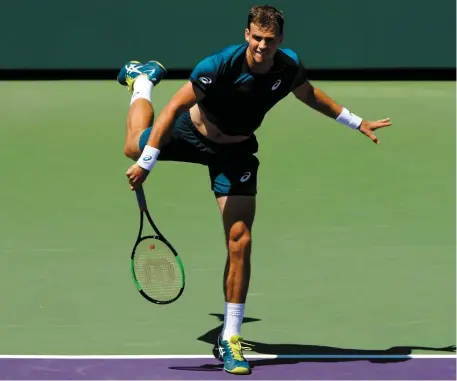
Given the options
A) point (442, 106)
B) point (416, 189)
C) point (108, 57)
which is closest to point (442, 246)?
point (416, 189)

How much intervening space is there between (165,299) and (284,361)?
87 centimetres

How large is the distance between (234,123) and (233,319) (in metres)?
1.22

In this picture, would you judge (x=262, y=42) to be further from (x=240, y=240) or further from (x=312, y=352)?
(x=312, y=352)

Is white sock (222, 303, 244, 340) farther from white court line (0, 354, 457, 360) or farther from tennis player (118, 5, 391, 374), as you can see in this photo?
white court line (0, 354, 457, 360)

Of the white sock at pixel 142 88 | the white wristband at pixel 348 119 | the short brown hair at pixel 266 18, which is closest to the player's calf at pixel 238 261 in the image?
the white wristband at pixel 348 119

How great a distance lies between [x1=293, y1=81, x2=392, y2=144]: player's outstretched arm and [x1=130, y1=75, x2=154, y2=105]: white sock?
1.66m

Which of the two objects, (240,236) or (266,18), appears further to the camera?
(240,236)

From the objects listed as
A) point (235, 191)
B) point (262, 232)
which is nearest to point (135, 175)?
point (235, 191)

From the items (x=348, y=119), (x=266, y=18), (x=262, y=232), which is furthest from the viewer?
(x=262, y=232)

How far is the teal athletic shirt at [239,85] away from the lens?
7828mm

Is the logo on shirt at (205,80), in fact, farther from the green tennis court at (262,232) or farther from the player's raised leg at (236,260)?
the green tennis court at (262,232)

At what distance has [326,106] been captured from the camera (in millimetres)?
8508

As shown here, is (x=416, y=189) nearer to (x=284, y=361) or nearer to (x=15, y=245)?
(x=15, y=245)

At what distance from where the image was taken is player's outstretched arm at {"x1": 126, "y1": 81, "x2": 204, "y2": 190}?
777cm
